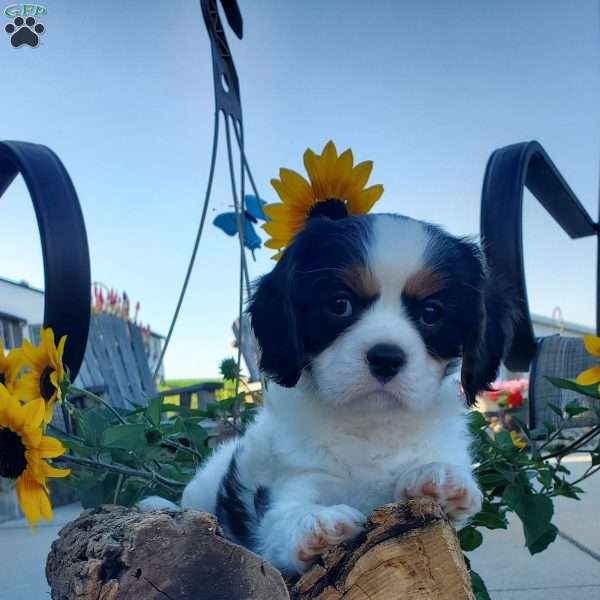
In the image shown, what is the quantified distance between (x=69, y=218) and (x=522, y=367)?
151cm

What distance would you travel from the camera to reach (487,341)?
4.74 feet

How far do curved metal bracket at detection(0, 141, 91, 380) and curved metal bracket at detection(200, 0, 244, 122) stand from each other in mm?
631

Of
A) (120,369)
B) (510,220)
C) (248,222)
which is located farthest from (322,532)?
(120,369)

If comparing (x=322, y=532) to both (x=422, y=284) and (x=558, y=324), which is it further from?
(x=558, y=324)

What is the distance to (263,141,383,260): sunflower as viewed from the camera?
157 cm

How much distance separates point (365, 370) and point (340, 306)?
0.48ft

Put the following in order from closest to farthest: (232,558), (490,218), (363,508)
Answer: (232,558) → (363,508) → (490,218)

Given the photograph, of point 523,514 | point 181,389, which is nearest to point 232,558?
point 523,514

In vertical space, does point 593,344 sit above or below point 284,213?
below

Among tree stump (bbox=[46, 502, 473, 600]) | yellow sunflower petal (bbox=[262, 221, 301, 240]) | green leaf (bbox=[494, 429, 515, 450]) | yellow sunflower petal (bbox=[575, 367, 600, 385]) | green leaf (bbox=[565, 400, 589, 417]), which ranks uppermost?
yellow sunflower petal (bbox=[262, 221, 301, 240])

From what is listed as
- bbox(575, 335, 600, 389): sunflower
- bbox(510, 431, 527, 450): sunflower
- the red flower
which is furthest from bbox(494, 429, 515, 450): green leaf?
the red flower

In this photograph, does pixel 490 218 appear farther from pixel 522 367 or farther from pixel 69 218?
pixel 69 218

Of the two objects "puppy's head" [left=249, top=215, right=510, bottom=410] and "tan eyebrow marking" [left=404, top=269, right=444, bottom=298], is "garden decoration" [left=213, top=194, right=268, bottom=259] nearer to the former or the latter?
"puppy's head" [left=249, top=215, right=510, bottom=410]

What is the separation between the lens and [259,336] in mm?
1477
